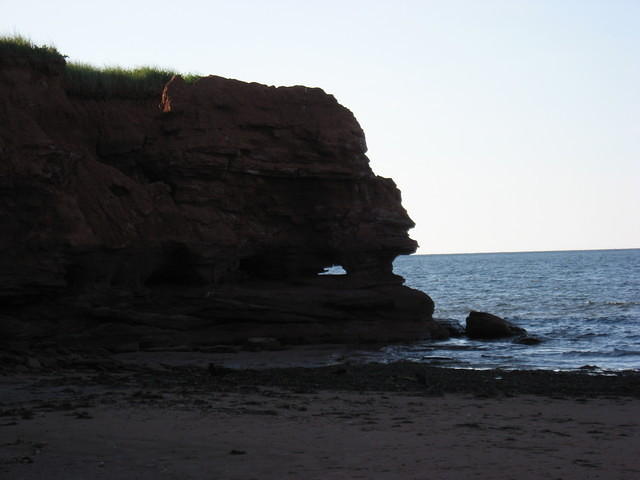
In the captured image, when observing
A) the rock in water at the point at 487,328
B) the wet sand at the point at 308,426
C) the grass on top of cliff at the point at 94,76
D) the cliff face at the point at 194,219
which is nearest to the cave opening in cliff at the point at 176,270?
the cliff face at the point at 194,219

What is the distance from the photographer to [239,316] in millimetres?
24062

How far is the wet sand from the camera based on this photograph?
7.89m

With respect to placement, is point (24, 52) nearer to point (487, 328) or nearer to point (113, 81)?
point (113, 81)

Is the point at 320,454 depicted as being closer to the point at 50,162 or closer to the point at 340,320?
the point at 50,162

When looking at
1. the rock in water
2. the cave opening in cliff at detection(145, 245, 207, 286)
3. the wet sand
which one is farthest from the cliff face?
the wet sand

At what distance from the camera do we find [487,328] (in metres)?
29.7

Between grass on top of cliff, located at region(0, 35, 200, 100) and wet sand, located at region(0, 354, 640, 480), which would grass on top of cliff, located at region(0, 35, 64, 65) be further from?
wet sand, located at region(0, 354, 640, 480)

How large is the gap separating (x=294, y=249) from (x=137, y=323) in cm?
683

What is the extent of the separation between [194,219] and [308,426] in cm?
1527

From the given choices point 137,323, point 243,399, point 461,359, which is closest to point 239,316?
point 137,323

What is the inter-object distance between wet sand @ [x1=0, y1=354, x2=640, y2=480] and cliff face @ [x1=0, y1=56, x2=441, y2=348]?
5339mm

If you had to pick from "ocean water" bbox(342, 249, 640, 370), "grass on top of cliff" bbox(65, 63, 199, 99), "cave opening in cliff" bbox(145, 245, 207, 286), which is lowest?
"ocean water" bbox(342, 249, 640, 370)

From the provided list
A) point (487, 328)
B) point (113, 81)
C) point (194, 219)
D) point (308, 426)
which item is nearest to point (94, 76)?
point (113, 81)

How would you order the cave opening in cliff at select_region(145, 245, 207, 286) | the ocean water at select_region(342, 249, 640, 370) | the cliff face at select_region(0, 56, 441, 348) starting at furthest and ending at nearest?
the cave opening in cliff at select_region(145, 245, 207, 286)
the ocean water at select_region(342, 249, 640, 370)
the cliff face at select_region(0, 56, 441, 348)
